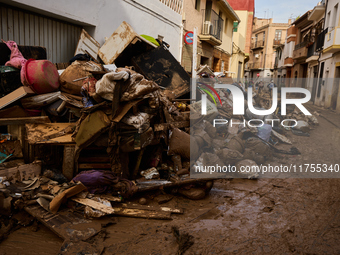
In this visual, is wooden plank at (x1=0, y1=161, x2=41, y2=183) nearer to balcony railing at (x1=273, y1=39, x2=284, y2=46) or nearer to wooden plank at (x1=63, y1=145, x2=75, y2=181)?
wooden plank at (x1=63, y1=145, x2=75, y2=181)

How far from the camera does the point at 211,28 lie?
14.0m

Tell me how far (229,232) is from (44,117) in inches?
109

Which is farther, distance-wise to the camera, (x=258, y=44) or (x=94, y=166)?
(x=258, y=44)

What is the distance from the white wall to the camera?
5.08 meters

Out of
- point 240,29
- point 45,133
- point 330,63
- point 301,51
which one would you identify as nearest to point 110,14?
Answer: point 45,133

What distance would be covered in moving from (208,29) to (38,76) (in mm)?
11395

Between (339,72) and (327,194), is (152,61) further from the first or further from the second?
(339,72)

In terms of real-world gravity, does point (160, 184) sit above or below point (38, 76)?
below

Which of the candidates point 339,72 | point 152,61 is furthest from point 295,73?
point 152,61

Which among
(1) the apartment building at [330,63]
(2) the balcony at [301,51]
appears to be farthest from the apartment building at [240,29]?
(1) the apartment building at [330,63]

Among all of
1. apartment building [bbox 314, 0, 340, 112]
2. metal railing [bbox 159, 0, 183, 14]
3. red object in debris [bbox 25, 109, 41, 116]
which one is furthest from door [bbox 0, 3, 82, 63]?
apartment building [bbox 314, 0, 340, 112]

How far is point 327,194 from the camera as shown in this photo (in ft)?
12.7

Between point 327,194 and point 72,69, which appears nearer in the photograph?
point 327,194

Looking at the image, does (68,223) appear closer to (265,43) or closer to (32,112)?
(32,112)
